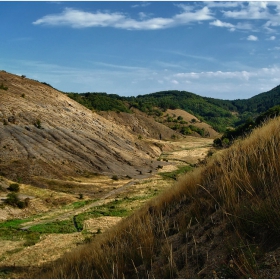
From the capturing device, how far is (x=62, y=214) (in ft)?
102

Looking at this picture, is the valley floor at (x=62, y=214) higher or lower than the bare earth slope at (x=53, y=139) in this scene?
lower

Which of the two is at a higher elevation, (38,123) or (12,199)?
(38,123)

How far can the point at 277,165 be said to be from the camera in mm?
6184

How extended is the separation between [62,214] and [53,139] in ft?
73.4

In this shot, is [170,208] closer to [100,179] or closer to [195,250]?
[195,250]

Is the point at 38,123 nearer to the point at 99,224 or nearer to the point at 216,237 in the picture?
the point at 99,224

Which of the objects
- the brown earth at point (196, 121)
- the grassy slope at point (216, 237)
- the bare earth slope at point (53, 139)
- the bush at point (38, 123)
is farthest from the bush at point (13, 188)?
the brown earth at point (196, 121)

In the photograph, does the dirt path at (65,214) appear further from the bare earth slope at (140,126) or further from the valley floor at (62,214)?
the bare earth slope at (140,126)

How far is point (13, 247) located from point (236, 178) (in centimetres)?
1972

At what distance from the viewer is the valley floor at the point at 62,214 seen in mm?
20172

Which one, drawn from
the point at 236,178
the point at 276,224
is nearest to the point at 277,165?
the point at 236,178

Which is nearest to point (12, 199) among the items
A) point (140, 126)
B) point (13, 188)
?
point (13, 188)

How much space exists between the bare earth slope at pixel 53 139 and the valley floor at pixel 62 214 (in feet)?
11.7

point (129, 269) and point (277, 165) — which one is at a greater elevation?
point (277, 165)
